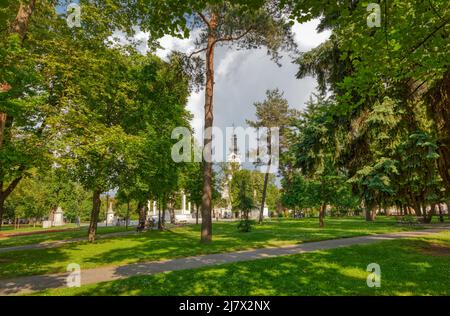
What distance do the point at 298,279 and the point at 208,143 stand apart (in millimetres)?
11472

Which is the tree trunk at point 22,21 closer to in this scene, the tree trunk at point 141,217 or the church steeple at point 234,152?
the tree trunk at point 141,217

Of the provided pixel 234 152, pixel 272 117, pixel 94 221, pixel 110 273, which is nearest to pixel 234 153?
pixel 234 152

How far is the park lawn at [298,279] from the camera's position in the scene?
22.6 ft

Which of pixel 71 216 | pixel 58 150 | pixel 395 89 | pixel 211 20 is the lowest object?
pixel 71 216

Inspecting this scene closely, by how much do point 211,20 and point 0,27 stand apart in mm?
11776

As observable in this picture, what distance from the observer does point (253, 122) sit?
153 feet

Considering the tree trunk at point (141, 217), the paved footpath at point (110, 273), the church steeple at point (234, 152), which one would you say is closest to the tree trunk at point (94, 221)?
the tree trunk at point (141, 217)

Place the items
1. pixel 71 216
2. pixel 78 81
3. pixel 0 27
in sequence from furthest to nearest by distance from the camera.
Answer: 1. pixel 71 216
2. pixel 78 81
3. pixel 0 27

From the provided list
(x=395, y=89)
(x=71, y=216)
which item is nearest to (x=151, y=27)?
(x=395, y=89)

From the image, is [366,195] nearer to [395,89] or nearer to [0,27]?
[395,89]

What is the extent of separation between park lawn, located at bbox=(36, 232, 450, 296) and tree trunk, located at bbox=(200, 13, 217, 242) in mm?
7273

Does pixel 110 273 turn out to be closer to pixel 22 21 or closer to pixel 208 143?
pixel 22 21

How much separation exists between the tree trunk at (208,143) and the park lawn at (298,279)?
23.9 feet

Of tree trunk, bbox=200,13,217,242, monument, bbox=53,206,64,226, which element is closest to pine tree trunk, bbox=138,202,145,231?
tree trunk, bbox=200,13,217,242
